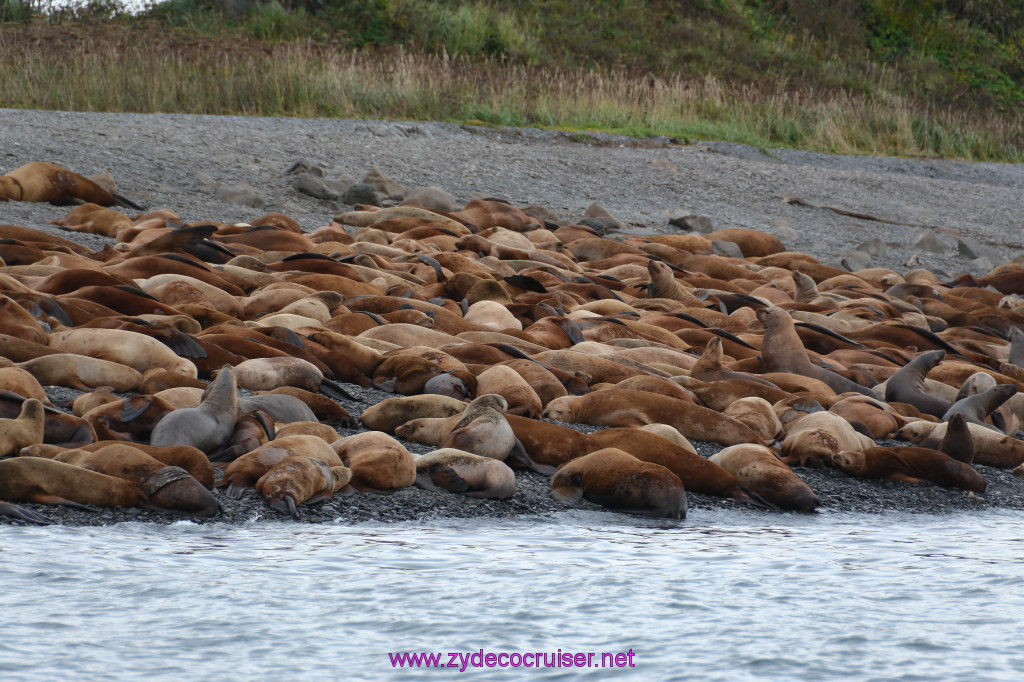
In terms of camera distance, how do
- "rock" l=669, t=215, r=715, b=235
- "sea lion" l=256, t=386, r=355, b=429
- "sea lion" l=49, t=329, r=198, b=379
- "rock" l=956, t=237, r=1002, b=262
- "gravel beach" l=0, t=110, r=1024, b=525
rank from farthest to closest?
"rock" l=956, t=237, r=1002, b=262, "rock" l=669, t=215, r=715, b=235, "gravel beach" l=0, t=110, r=1024, b=525, "sea lion" l=49, t=329, r=198, b=379, "sea lion" l=256, t=386, r=355, b=429

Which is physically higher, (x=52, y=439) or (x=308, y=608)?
(x=52, y=439)

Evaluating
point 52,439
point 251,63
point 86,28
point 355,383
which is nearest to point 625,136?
point 251,63

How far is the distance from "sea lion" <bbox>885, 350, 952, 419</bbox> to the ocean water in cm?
247

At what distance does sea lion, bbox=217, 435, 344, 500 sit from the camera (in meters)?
4.05

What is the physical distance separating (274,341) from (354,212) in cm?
580

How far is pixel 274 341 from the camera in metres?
5.71

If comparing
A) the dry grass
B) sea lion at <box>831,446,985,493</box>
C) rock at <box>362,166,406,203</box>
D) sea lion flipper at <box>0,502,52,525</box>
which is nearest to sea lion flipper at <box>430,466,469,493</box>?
sea lion flipper at <box>0,502,52,525</box>

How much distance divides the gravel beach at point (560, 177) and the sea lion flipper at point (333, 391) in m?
4.72

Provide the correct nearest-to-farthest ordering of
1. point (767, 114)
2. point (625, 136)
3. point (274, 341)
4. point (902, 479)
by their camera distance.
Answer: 1. point (902, 479)
2. point (274, 341)
3. point (625, 136)
4. point (767, 114)

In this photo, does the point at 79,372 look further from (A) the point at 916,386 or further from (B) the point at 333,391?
(A) the point at 916,386

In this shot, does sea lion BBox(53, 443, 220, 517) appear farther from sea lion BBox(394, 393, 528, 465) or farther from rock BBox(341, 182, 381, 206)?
rock BBox(341, 182, 381, 206)

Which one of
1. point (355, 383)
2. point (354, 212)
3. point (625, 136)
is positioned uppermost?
point (625, 136)

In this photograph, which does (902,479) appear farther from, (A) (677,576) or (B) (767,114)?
(B) (767,114)

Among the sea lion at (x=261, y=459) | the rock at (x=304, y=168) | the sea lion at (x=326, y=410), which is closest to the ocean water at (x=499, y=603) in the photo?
the sea lion at (x=261, y=459)
